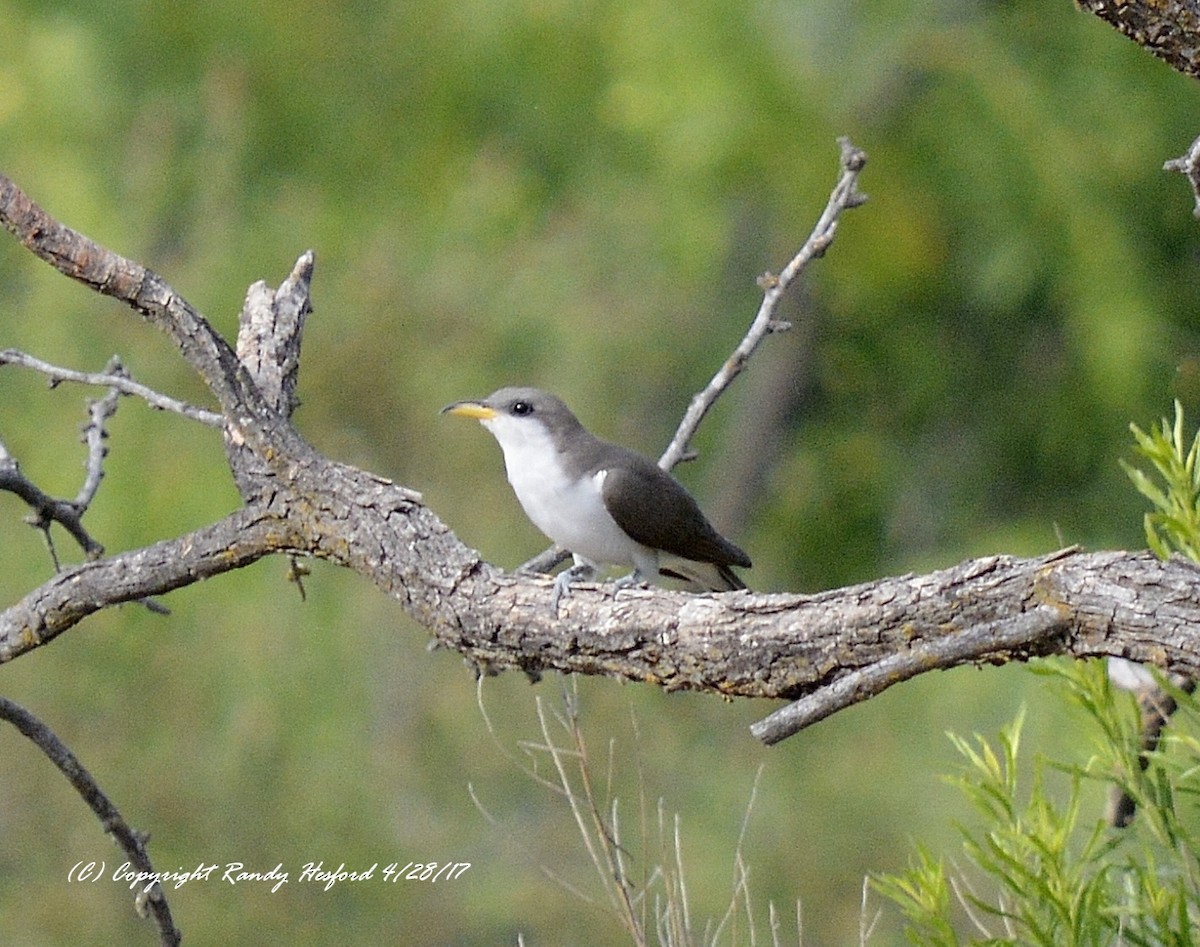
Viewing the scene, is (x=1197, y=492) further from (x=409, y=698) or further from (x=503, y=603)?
(x=409, y=698)

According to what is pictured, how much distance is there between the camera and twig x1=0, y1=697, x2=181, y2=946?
3410mm

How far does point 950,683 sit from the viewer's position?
9680mm

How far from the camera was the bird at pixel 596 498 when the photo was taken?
4297mm

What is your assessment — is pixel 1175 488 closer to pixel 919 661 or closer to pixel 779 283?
pixel 919 661

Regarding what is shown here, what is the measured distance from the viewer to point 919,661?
2.26 m

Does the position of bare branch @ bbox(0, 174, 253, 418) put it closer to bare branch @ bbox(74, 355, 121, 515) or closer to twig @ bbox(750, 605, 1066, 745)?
bare branch @ bbox(74, 355, 121, 515)

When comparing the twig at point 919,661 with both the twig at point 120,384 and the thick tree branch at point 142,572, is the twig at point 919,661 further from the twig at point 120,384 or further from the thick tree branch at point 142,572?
the twig at point 120,384

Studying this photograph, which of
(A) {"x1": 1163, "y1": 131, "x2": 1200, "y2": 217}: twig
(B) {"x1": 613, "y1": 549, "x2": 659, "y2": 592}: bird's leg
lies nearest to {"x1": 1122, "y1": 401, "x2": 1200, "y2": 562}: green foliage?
(A) {"x1": 1163, "y1": 131, "x2": 1200, "y2": 217}: twig

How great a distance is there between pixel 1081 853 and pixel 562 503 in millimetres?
2021

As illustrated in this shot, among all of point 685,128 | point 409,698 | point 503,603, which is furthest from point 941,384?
point 503,603

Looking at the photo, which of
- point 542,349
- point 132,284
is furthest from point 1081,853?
point 542,349

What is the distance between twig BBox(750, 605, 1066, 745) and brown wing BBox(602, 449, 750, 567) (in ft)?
6.59

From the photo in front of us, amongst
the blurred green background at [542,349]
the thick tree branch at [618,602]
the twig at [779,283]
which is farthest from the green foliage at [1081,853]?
the blurred green background at [542,349]

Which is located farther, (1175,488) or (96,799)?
(96,799)
